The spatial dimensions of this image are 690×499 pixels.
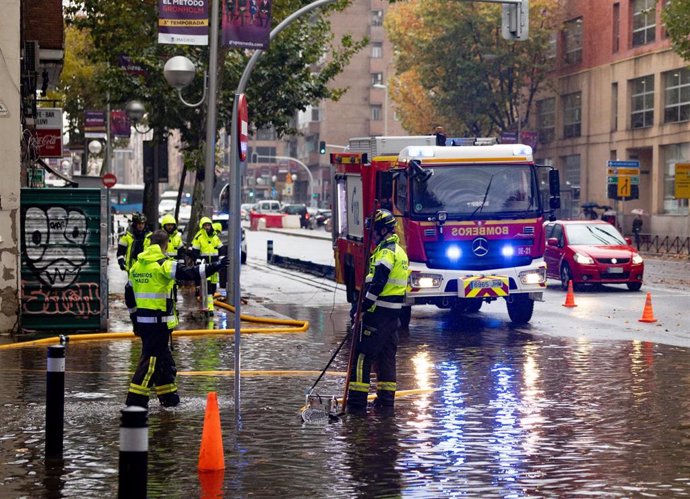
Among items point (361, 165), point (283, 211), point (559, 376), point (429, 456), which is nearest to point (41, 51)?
point (361, 165)

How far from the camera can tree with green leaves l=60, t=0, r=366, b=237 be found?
34.9 metres

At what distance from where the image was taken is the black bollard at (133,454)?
678 centimetres

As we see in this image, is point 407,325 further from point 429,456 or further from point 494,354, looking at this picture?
point 429,456

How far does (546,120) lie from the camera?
7244 cm

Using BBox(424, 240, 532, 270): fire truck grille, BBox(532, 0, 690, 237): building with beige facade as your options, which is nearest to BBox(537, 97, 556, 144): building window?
BBox(532, 0, 690, 237): building with beige facade

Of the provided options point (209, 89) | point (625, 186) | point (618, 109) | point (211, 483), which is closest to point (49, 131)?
point (209, 89)

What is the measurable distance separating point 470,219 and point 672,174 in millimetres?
40660

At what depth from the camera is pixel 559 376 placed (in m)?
15.3

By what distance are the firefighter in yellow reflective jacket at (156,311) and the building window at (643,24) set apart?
1966 inches

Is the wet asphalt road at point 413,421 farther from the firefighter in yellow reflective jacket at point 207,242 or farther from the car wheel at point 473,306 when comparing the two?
the firefighter in yellow reflective jacket at point 207,242

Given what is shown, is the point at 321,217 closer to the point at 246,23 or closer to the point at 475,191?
the point at 246,23

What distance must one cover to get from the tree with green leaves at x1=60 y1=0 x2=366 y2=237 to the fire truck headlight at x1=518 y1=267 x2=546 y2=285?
1338 centimetres

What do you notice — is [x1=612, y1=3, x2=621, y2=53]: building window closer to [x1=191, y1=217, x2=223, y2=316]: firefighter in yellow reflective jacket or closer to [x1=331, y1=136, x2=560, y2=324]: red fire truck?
[x1=191, y1=217, x2=223, y2=316]: firefighter in yellow reflective jacket

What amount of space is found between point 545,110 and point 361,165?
169 feet
